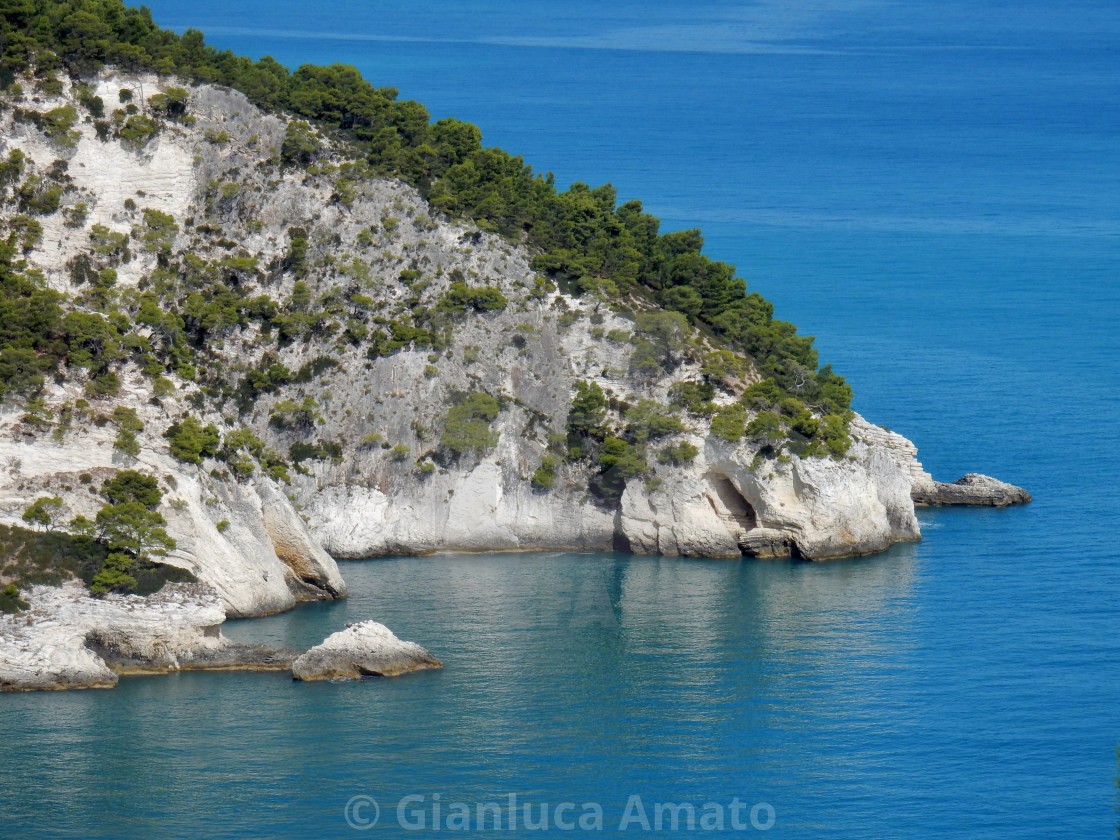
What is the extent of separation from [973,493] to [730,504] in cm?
1982

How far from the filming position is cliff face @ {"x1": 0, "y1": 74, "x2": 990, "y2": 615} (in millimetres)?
105750

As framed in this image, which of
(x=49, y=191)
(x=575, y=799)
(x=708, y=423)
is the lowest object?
(x=575, y=799)

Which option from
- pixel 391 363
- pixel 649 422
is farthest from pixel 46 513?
pixel 649 422

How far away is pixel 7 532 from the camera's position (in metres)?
84.4

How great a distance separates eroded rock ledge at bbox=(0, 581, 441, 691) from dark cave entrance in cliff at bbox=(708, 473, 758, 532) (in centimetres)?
2749

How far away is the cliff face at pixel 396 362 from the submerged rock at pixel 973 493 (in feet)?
18.4

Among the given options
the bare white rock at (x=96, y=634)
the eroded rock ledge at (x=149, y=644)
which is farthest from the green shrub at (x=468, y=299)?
the eroded rock ledge at (x=149, y=644)

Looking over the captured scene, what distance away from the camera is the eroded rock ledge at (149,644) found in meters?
80.2

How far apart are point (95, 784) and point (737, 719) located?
26.7 meters

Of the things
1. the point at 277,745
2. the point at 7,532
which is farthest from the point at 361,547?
the point at 277,745

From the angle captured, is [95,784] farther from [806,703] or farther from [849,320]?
[849,320]

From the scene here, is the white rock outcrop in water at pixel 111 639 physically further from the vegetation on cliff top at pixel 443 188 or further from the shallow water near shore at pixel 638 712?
the vegetation on cliff top at pixel 443 188

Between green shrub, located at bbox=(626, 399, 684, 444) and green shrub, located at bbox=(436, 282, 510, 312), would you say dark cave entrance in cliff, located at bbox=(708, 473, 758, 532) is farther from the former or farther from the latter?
green shrub, located at bbox=(436, 282, 510, 312)

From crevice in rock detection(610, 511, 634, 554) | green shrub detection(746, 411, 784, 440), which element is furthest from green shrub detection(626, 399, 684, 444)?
crevice in rock detection(610, 511, 634, 554)
